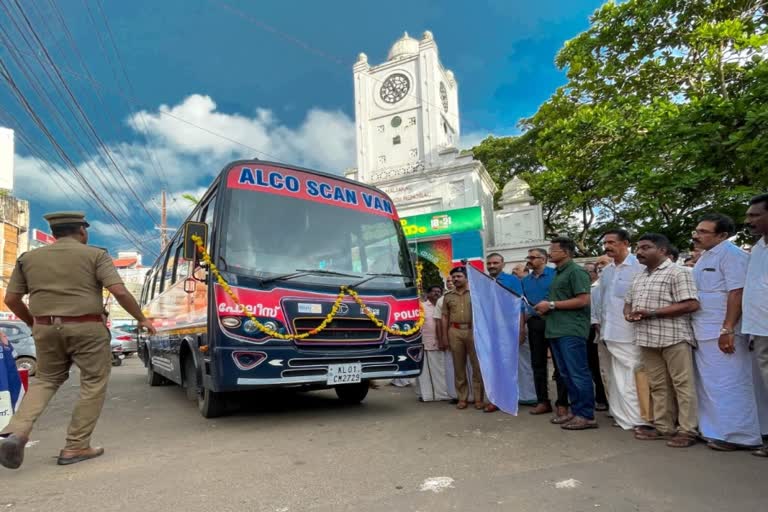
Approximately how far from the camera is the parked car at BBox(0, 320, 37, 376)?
427 inches

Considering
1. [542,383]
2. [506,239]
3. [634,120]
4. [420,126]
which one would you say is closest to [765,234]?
[542,383]

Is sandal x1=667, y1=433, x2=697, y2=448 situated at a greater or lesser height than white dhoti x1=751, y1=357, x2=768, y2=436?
lesser

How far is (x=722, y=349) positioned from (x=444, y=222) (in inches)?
796

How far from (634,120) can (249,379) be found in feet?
33.6

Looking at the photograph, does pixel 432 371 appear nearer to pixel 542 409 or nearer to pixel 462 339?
pixel 462 339

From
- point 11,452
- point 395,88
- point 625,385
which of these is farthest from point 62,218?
point 395,88

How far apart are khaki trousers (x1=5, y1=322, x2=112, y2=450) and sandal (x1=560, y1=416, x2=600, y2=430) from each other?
13.2ft

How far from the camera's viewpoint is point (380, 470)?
3.45 meters

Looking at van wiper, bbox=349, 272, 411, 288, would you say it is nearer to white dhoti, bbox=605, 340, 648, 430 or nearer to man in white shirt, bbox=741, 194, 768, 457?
white dhoti, bbox=605, 340, 648, 430

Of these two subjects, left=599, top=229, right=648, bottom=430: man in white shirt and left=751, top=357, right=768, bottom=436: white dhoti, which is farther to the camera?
left=599, top=229, right=648, bottom=430: man in white shirt

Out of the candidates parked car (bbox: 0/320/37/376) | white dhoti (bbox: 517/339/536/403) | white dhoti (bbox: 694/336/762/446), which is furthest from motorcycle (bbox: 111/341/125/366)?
white dhoti (bbox: 694/336/762/446)

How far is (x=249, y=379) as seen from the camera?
451 centimetres

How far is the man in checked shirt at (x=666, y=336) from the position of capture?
4.08 meters

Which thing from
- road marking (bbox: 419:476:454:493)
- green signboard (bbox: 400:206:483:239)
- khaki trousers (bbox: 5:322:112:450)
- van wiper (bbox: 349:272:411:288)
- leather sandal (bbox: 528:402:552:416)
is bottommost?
leather sandal (bbox: 528:402:552:416)
